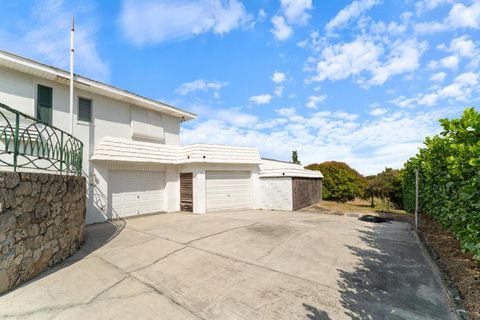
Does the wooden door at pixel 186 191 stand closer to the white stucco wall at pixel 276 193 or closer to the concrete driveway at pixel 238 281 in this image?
the white stucco wall at pixel 276 193

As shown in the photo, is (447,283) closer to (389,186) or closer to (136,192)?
(136,192)

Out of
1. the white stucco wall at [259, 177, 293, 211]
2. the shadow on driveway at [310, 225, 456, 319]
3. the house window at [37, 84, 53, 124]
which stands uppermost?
the house window at [37, 84, 53, 124]

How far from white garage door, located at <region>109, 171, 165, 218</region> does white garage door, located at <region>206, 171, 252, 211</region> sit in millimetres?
2801

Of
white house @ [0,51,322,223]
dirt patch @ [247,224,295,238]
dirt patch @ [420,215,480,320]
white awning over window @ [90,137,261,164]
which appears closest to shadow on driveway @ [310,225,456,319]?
dirt patch @ [420,215,480,320]

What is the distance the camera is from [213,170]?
1188 cm

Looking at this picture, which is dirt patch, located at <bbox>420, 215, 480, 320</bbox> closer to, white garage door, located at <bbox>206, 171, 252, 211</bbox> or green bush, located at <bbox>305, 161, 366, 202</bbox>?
white garage door, located at <bbox>206, 171, 252, 211</bbox>

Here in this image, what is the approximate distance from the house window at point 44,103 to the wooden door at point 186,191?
20.7ft

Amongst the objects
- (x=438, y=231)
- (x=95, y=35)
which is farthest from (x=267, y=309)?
(x=95, y=35)

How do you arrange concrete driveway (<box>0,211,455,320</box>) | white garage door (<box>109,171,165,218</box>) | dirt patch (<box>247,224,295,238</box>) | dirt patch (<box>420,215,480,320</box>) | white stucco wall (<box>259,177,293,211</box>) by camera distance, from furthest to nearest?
1. white stucco wall (<box>259,177,293,211</box>)
2. white garage door (<box>109,171,165,218</box>)
3. dirt patch (<box>247,224,295,238</box>)
4. dirt patch (<box>420,215,480,320</box>)
5. concrete driveway (<box>0,211,455,320</box>)

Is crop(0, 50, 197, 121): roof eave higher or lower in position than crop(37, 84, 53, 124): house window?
higher

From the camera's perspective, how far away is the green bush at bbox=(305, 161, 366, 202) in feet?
57.4

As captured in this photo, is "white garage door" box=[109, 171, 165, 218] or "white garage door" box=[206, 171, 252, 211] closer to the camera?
"white garage door" box=[109, 171, 165, 218]

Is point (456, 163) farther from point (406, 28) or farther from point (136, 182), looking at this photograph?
point (136, 182)

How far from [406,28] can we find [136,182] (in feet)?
40.4
